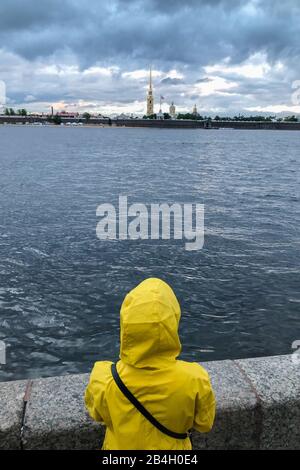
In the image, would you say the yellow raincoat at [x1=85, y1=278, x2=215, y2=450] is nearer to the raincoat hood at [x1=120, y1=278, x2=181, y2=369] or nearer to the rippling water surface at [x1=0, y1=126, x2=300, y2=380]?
the raincoat hood at [x1=120, y1=278, x2=181, y2=369]

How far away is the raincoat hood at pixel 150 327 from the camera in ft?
8.37

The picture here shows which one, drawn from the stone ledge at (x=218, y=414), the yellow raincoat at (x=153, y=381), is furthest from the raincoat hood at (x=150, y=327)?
the stone ledge at (x=218, y=414)

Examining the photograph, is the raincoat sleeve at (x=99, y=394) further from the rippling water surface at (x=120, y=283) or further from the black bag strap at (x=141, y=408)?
the rippling water surface at (x=120, y=283)

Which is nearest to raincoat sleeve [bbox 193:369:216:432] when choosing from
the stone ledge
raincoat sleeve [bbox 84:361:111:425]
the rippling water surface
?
raincoat sleeve [bbox 84:361:111:425]

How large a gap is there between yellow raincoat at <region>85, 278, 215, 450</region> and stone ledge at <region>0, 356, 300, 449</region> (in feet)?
2.01

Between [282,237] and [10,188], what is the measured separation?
1639cm

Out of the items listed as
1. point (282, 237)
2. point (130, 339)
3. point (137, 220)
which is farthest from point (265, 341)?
point (137, 220)

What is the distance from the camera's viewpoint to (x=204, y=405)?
2754 millimetres

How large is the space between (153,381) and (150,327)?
0.35 m

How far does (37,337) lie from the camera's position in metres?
8.38

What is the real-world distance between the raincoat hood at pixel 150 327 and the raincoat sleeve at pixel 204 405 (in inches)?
9.2

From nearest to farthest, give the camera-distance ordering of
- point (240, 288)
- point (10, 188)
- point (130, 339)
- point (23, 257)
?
point (130, 339) < point (240, 288) < point (23, 257) < point (10, 188)

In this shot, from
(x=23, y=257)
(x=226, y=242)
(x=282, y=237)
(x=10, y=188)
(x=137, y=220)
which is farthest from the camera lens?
(x=10, y=188)
